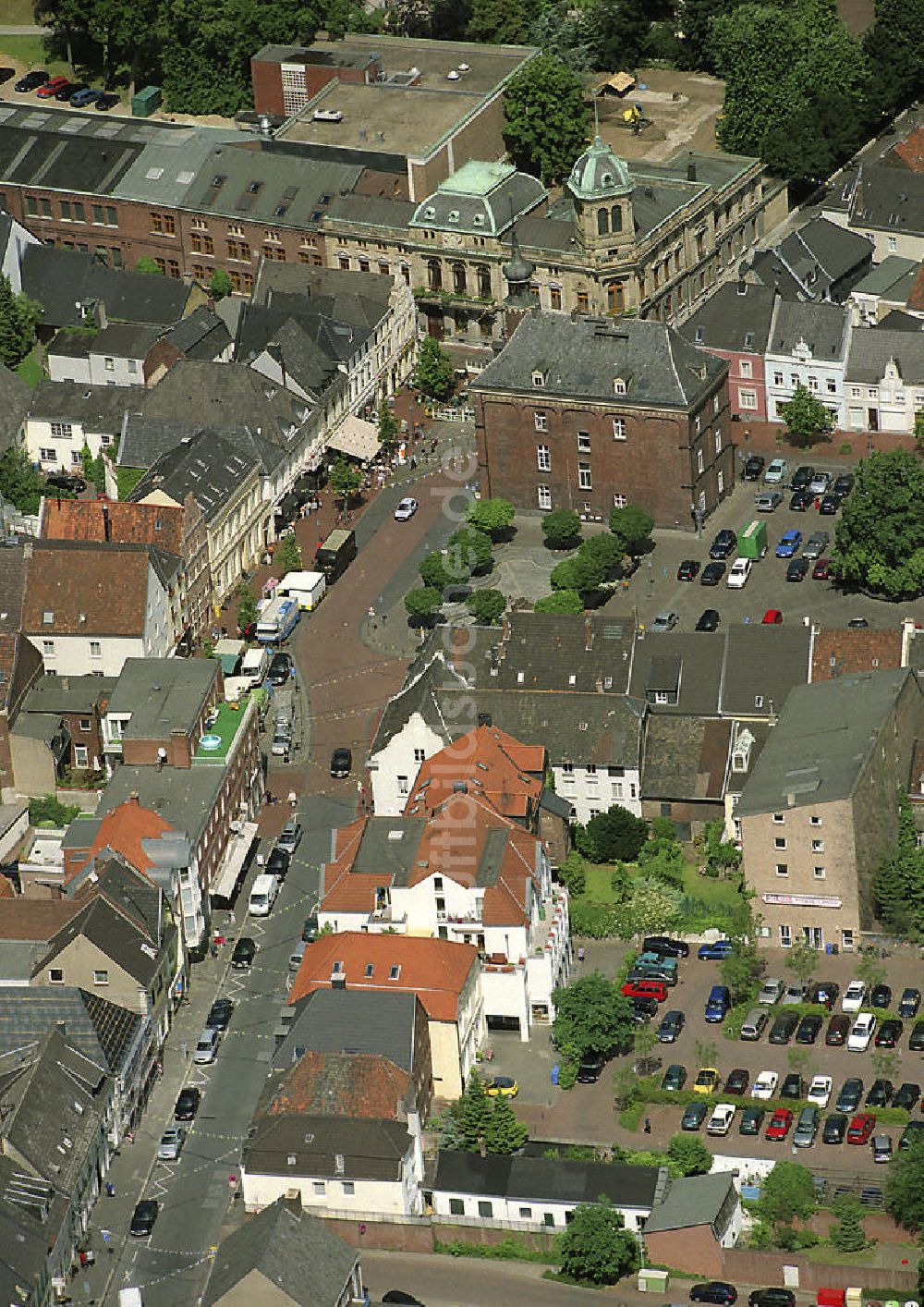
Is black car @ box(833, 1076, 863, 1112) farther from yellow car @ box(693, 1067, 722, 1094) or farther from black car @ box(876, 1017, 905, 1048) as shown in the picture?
yellow car @ box(693, 1067, 722, 1094)

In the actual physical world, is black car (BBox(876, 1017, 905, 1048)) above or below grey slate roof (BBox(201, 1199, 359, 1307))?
above

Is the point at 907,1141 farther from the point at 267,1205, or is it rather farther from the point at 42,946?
the point at 42,946

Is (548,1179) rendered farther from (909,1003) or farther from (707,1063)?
(909,1003)

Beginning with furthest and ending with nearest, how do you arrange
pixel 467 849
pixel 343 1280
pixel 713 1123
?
1. pixel 467 849
2. pixel 713 1123
3. pixel 343 1280

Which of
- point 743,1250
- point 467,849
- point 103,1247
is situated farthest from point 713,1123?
point 103,1247

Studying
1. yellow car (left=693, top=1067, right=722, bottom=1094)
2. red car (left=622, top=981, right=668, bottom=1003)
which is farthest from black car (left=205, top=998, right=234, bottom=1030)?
yellow car (left=693, top=1067, right=722, bottom=1094)
